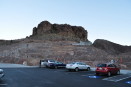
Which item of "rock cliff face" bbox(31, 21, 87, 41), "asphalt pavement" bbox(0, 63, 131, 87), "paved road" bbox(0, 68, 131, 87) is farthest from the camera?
"rock cliff face" bbox(31, 21, 87, 41)

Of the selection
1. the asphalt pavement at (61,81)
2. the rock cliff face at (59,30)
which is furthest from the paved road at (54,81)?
the rock cliff face at (59,30)

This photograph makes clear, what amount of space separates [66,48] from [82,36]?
73574 millimetres

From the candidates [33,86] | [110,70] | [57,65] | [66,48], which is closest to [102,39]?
[66,48]

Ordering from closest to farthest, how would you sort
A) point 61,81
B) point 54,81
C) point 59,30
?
point 54,81
point 61,81
point 59,30

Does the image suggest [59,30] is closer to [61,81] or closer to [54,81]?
[61,81]

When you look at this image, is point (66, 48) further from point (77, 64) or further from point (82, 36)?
point (82, 36)

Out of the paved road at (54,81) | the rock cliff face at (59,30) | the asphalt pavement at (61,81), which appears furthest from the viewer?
the rock cliff face at (59,30)

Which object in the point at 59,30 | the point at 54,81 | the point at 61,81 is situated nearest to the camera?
the point at 54,81

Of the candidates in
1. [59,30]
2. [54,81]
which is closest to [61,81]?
[54,81]

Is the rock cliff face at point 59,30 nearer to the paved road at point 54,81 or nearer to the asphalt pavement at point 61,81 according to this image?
the asphalt pavement at point 61,81

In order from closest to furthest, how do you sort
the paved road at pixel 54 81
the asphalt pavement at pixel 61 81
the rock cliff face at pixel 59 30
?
the paved road at pixel 54 81, the asphalt pavement at pixel 61 81, the rock cliff face at pixel 59 30

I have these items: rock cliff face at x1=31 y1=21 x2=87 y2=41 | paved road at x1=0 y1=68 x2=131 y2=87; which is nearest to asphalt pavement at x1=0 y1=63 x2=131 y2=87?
paved road at x1=0 y1=68 x2=131 y2=87

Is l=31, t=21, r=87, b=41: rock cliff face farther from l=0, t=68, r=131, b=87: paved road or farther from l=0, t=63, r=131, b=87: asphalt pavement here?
l=0, t=68, r=131, b=87: paved road

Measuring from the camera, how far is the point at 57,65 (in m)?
33.7
